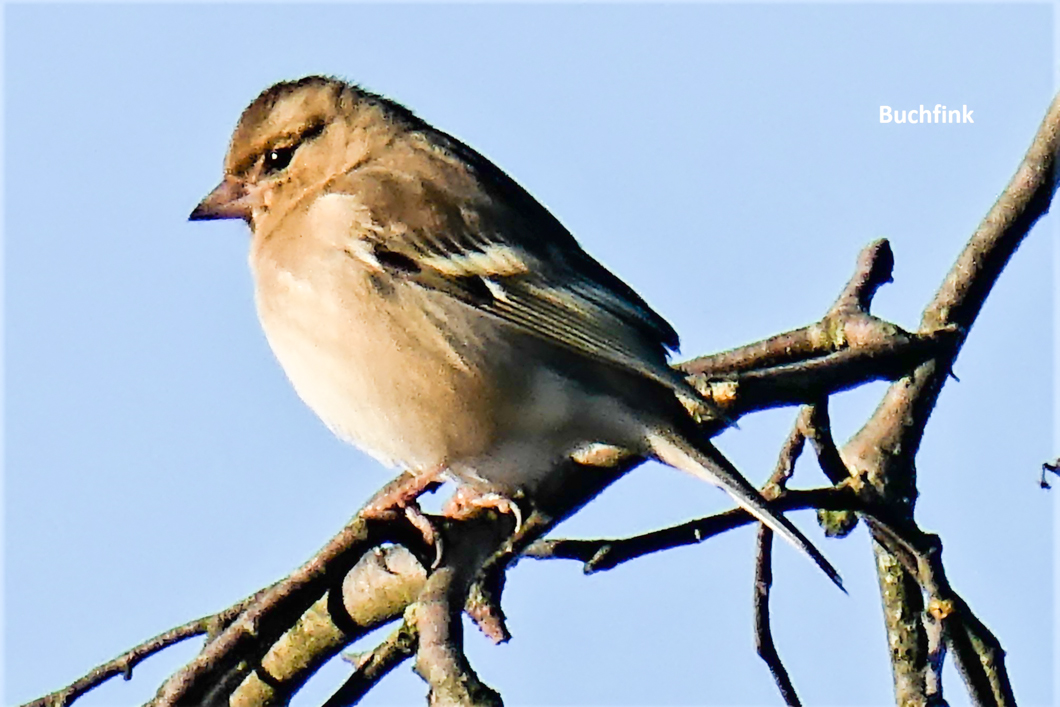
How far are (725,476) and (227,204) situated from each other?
2457 millimetres

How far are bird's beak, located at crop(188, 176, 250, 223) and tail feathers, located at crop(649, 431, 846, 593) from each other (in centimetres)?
210

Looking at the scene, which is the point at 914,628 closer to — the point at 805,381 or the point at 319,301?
the point at 805,381

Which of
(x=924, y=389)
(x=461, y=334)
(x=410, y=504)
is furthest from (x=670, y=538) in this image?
(x=461, y=334)

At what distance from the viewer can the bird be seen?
4727 millimetres

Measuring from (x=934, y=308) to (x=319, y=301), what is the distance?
200 centimetres

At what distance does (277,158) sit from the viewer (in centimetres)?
583

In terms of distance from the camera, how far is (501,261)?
5.16 meters

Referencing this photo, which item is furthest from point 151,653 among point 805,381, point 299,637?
point 805,381

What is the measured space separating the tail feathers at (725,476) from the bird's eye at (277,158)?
2080mm

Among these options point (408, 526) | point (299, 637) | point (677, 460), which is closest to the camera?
point (408, 526)

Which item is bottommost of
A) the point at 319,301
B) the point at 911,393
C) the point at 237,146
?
the point at 911,393

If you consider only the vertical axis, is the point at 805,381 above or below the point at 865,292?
below

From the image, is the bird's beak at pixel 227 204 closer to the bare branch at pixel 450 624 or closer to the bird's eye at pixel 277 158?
the bird's eye at pixel 277 158

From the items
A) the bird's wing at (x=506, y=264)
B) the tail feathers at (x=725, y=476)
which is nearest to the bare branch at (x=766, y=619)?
the tail feathers at (x=725, y=476)
